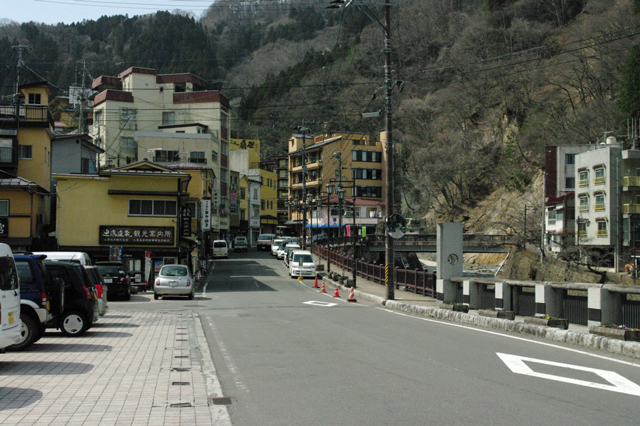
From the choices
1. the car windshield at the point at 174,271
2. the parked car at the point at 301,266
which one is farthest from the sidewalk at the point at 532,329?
the parked car at the point at 301,266

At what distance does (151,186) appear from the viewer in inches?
1576

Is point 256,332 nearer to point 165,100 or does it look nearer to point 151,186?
point 151,186

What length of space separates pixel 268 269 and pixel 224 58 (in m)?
90.6

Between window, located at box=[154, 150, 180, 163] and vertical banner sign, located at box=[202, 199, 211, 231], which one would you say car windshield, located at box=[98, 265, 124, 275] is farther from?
window, located at box=[154, 150, 180, 163]

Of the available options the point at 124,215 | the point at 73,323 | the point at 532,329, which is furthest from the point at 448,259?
the point at 124,215

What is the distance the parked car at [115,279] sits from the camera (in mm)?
28016

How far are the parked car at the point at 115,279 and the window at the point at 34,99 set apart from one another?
2197 cm

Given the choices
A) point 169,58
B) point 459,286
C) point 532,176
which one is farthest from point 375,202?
point 459,286

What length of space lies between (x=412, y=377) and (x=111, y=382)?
167 inches

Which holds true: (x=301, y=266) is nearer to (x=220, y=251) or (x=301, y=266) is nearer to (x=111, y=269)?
(x=111, y=269)

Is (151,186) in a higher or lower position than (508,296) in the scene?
higher

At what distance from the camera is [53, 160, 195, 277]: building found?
3916 cm

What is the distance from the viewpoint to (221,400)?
765cm

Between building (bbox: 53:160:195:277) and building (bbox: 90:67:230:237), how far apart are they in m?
34.6
